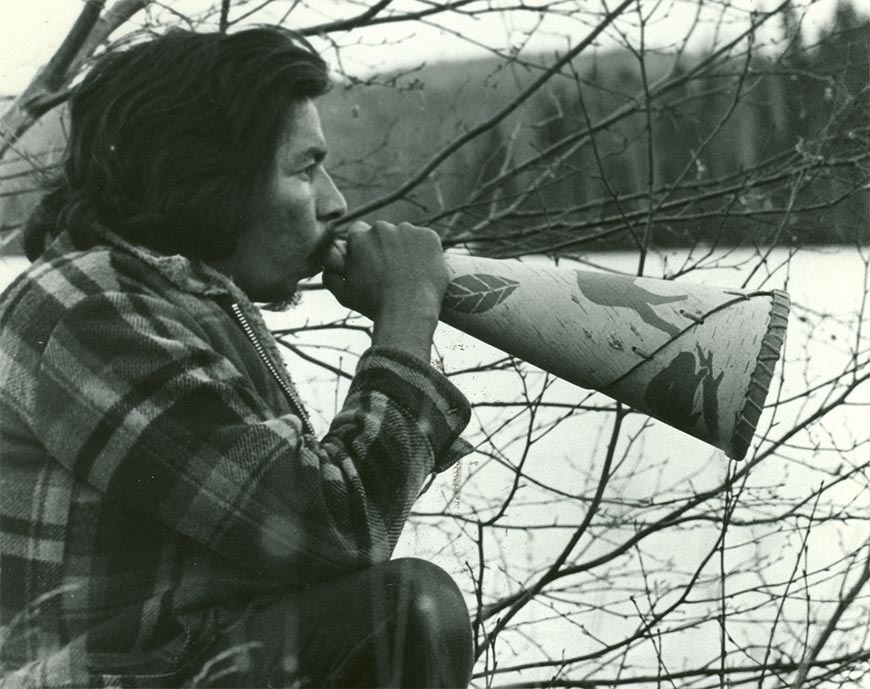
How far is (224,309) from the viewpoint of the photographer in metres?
1.98

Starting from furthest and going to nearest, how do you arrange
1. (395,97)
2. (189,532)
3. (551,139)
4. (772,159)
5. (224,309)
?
(551,139), (395,97), (772,159), (224,309), (189,532)

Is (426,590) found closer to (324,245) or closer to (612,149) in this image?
(324,245)

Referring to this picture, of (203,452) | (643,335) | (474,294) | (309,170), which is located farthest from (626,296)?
(203,452)

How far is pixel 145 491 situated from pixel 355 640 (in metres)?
0.34

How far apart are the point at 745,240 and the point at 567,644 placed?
1.42 m

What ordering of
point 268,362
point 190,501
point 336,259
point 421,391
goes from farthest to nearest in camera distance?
point 336,259, point 268,362, point 421,391, point 190,501

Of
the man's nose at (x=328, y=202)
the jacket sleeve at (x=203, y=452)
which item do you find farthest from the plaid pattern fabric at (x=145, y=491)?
the man's nose at (x=328, y=202)

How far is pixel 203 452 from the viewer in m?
1.67

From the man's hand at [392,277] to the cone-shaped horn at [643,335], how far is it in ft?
0.26

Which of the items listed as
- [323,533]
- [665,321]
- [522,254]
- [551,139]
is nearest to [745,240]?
[522,254]

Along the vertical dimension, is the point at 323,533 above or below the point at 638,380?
below

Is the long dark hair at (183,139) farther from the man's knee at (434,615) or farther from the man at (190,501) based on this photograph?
the man's knee at (434,615)

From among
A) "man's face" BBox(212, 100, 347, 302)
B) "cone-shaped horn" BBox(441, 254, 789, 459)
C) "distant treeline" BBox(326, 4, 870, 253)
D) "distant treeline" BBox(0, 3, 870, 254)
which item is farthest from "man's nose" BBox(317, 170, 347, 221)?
"distant treeline" BBox(326, 4, 870, 253)

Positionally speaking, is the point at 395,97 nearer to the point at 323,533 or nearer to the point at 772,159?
the point at 772,159
